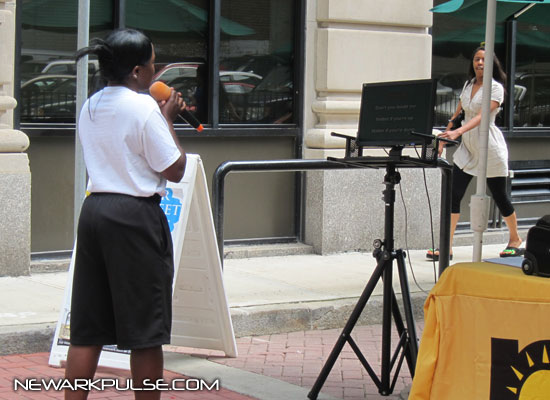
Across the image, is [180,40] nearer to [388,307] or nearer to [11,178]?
[11,178]

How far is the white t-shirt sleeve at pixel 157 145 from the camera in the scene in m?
4.14

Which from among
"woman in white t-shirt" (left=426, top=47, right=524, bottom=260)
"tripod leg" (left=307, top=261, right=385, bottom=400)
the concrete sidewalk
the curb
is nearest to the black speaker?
"tripod leg" (left=307, top=261, right=385, bottom=400)

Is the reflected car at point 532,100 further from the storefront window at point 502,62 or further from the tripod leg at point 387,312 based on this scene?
the tripod leg at point 387,312

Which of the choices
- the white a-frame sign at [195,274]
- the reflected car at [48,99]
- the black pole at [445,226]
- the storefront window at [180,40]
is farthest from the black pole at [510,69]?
the white a-frame sign at [195,274]

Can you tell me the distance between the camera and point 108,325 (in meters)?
4.27

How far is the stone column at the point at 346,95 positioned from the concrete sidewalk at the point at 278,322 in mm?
460

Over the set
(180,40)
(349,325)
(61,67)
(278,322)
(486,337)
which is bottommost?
(278,322)

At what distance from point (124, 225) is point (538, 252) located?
1.69m

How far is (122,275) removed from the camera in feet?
13.6

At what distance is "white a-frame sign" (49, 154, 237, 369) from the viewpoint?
19.4 ft

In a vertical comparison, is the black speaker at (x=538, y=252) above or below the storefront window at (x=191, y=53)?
below

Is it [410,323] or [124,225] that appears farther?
[410,323]

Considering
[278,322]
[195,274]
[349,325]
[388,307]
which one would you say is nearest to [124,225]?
[349,325]

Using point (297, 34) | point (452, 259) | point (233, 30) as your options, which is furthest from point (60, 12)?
point (452, 259)
